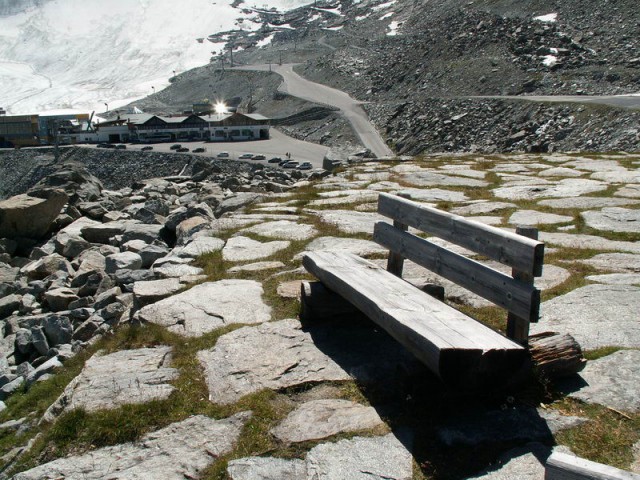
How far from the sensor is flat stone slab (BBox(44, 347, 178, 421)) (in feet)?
12.7

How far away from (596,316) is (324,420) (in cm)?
249

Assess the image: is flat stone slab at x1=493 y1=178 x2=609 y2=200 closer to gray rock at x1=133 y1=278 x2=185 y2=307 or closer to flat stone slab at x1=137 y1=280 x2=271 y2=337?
flat stone slab at x1=137 y1=280 x2=271 y2=337

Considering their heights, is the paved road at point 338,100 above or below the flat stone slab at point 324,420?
above

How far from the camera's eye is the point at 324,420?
3547 millimetres

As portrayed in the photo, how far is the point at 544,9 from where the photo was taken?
6384 centimetres

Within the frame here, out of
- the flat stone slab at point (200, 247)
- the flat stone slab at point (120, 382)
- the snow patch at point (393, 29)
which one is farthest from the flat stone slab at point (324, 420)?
Result: the snow patch at point (393, 29)

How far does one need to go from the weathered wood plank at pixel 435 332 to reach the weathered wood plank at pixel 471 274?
0.21m

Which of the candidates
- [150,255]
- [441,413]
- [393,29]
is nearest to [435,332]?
[441,413]

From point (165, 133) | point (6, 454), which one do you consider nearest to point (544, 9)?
point (165, 133)

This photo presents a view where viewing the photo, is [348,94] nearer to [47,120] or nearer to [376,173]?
[47,120]

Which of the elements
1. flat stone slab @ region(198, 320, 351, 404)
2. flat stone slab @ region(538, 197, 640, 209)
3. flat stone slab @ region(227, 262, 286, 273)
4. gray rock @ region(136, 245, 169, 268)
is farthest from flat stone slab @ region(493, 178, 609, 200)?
flat stone slab @ region(198, 320, 351, 404)

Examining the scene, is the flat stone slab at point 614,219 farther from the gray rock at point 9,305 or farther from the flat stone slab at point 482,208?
the gray rock at point 9,305

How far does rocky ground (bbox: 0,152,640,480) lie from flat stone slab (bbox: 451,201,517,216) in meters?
0.06

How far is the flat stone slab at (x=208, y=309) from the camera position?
16.7 ft
